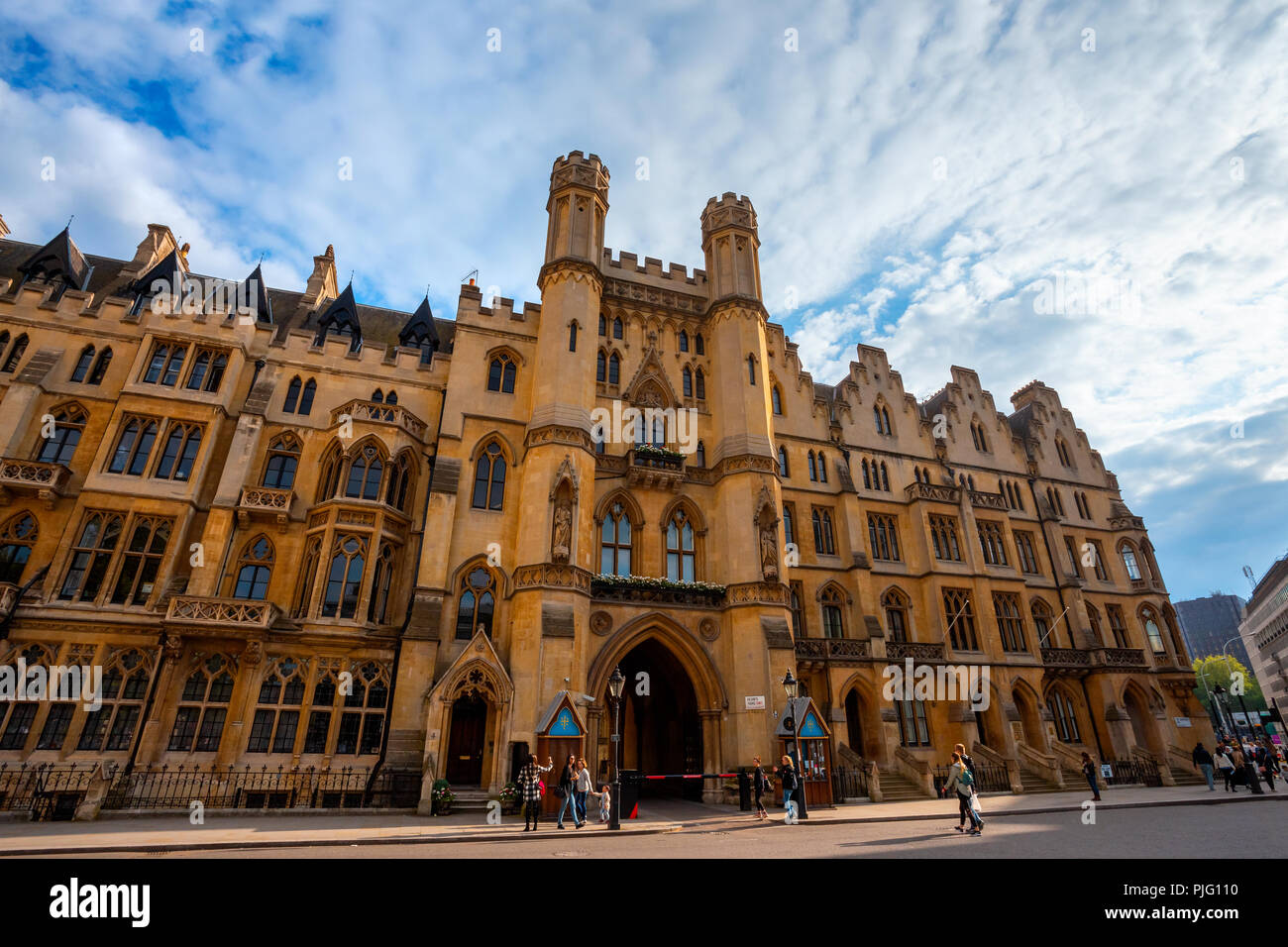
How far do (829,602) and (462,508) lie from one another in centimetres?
1622

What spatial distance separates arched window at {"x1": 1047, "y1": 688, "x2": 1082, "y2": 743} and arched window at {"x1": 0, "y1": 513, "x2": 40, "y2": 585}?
41.8 meters

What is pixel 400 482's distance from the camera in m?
23.3

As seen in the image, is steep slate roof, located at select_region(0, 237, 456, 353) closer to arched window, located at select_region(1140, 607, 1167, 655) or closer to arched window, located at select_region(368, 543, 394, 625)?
arched window, located at select_region(368, 543, 394, 625)

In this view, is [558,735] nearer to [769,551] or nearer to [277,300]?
[769,551]

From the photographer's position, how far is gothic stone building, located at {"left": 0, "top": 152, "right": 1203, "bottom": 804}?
19.2 m

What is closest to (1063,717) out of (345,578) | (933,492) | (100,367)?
(933,492)

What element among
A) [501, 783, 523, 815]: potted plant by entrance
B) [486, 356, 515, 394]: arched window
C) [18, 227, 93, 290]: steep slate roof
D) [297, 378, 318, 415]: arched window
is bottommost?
[501, 783, 523, 815]: potted plant by entrance

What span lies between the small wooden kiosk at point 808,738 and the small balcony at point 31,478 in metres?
25.0

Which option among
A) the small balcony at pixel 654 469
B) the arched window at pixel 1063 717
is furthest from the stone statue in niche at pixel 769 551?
the arched window at pixel 1063 717

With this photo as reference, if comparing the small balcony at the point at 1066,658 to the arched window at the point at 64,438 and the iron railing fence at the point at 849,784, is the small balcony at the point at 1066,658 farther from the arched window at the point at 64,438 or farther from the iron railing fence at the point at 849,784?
the arched window at the point at 64,438

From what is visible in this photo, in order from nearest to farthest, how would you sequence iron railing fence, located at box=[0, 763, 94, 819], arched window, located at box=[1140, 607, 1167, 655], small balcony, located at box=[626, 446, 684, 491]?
iron railing fence, located at box=[0, 763, 94, 819]
small balcony, located at box=[626, 446, 684, 491]
arched window, located at box=[1140, 607, 1167, 655]

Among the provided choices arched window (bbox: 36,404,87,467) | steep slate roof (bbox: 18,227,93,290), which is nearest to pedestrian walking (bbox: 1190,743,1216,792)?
arched window (bbox: 36,404,87,467)

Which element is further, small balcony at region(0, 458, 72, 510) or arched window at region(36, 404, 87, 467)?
arched window at region(36, 404, 87, 467)
